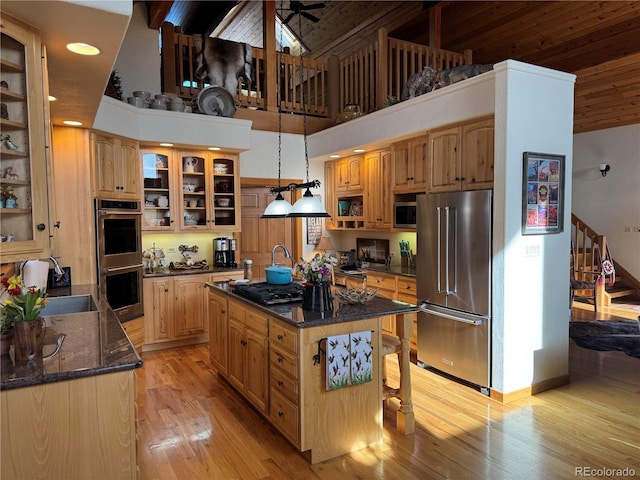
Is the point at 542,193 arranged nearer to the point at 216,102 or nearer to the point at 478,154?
the point at 478,154

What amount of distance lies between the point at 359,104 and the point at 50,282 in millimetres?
4590

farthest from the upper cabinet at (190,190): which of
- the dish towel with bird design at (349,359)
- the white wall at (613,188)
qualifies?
the white wall at (613,188)

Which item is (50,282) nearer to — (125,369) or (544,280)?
(125,369)

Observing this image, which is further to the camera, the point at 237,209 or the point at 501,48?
the point at 501,48

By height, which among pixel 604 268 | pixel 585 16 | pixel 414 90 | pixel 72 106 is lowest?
pixel 604 268

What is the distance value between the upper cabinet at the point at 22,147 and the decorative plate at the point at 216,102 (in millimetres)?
3629

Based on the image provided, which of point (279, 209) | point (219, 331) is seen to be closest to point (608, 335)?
point (279, 209)

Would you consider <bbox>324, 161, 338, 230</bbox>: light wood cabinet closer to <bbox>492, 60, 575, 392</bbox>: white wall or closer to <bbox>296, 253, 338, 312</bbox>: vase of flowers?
<bbox>492, 60, 575, 392</bbox>: white wall

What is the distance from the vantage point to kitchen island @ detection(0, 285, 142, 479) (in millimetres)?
1649

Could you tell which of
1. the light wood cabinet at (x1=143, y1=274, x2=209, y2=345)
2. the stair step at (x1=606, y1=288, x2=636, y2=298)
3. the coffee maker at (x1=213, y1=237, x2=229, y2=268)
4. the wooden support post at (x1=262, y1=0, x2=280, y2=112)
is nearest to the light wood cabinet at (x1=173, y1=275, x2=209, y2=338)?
the light wood cabinet at (x1=143, y1=274, x2=209, y2=345)

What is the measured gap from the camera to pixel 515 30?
6.55 m

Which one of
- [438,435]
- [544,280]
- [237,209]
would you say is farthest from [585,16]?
[438,435]

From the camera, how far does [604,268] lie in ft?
22.9

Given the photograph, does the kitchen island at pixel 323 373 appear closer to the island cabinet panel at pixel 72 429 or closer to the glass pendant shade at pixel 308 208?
the glass pendant shade at pixel 308 208
